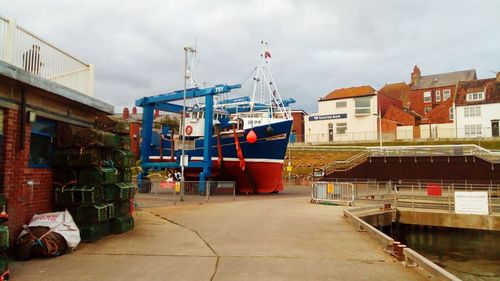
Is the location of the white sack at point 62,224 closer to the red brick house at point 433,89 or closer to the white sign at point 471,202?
the white sign at point 471,202

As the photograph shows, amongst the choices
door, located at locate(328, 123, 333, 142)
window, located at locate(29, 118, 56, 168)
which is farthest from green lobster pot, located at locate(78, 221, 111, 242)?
door, located at locate(328, 123, 333, 142)

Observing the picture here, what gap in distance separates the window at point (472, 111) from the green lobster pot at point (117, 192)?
55258 millimetres

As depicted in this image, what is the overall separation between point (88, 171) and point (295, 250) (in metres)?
4.78

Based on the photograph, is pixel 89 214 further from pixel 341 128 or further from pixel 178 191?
pixel 341 128

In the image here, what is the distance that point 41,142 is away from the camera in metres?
9.23

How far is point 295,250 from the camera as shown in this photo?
8.98 m

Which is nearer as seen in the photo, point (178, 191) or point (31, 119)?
point (31, 119)

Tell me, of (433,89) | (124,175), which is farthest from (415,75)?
(124,175)

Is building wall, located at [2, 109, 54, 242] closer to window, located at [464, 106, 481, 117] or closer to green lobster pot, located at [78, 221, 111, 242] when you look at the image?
green lobster pot, located at [78, 221, 111, 242]

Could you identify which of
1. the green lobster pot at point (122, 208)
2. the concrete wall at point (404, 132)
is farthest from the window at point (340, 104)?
the green lobster pot at point (122, 208)

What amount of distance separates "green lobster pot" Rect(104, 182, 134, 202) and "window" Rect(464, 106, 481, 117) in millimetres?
55258

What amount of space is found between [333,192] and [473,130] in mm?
41912

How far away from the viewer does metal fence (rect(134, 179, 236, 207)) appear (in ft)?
71.7

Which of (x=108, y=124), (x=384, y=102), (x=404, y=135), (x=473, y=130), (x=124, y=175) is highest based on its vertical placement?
(x=384, y=102)
